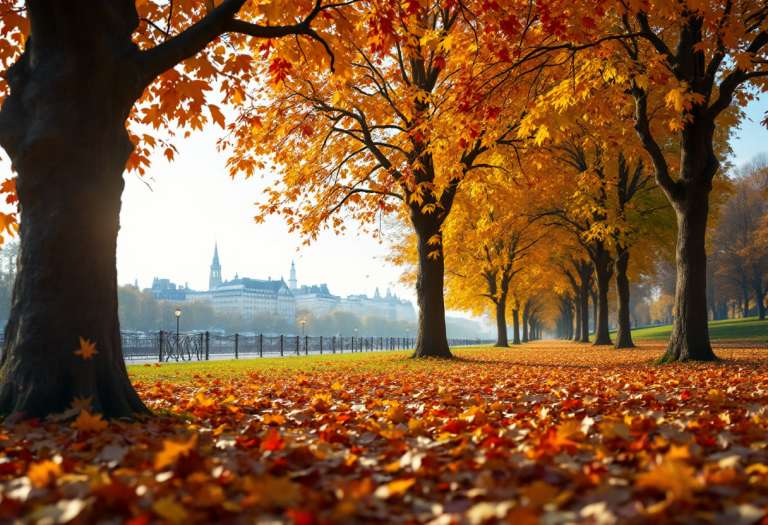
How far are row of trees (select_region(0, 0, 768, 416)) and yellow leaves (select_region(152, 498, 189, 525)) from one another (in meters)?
2.60

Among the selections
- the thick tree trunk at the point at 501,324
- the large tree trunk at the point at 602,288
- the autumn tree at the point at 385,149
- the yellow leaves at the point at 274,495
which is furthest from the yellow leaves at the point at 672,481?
the thick tree trunk at the point at 501,324

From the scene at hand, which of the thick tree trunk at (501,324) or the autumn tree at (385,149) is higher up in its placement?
the autumn tree at (385,149)

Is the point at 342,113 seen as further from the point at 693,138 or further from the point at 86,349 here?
the point at 86,349

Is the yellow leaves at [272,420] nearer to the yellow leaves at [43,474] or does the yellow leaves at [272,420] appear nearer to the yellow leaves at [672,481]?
the yellow leaves at [43,474]

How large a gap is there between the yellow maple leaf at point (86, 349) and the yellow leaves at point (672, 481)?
3.71 metres

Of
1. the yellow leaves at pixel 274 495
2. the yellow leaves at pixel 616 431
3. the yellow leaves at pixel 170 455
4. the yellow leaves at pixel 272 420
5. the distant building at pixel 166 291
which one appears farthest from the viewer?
the distant building at pixel 166 291

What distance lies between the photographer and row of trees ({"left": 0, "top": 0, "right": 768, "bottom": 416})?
3.70m

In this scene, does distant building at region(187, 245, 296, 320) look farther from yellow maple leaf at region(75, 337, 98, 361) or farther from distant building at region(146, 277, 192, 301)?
yellow maple leaf at region(75, 337, 98, 361)

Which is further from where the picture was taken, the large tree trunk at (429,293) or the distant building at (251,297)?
the distant building at (251,297)

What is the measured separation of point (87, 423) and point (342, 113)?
10.5 metres

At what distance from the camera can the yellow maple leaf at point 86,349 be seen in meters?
3.64

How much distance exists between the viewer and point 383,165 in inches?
507

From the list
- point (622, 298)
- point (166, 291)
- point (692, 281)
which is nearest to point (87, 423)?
point (692, 281)

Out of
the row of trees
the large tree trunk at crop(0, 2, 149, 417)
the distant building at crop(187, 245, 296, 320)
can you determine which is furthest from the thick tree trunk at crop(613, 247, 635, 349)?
the distant building at crop(187, 245, 296, 320)
